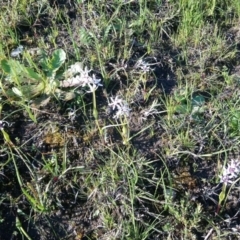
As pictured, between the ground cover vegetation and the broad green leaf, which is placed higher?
the broad green leaf

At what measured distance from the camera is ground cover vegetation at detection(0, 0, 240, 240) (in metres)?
1.93

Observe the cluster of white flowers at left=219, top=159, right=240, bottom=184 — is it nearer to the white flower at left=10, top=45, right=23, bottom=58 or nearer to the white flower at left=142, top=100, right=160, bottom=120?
the white flower at left=142, top=100, right=160, bottom=120

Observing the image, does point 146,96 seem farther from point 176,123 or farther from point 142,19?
point 142,19

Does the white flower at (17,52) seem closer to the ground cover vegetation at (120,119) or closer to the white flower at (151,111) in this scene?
the ground cover vegetation at (120,119)

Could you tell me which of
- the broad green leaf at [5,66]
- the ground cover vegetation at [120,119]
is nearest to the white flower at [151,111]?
the ground cover vegetation at [120,119]

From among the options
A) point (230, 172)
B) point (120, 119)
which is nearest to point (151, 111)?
point (120, 119)

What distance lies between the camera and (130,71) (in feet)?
7.97

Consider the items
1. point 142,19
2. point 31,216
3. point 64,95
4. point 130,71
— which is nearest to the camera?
point 31,216

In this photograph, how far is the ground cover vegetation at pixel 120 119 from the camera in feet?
6.34

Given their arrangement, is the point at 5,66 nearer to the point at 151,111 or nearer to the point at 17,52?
the point at 17,52

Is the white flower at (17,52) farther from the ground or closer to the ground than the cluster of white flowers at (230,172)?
farther from the ground

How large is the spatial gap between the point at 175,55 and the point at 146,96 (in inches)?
14.2

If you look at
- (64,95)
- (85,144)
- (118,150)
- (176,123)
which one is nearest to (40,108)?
(64,95)

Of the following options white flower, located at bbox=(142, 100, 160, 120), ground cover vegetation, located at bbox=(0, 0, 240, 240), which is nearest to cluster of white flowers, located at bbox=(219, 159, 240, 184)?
ground cover vegetation, located at bbox=(0, 0, 240, 240)
